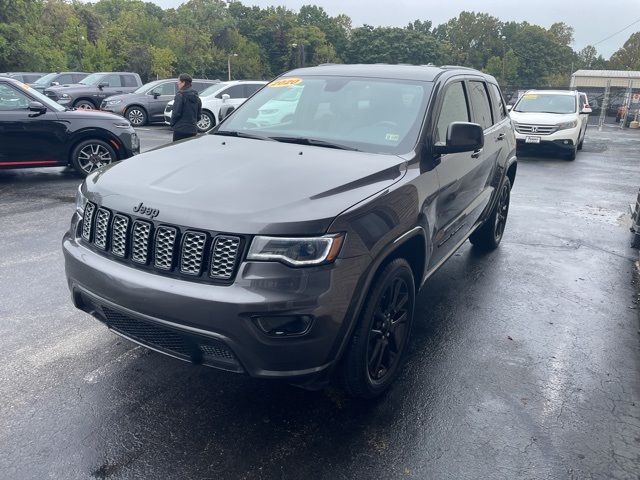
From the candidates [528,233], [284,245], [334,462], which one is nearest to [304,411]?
[334,462]

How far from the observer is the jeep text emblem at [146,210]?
2822 millimetres

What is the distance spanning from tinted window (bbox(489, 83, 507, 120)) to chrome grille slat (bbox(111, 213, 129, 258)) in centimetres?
417

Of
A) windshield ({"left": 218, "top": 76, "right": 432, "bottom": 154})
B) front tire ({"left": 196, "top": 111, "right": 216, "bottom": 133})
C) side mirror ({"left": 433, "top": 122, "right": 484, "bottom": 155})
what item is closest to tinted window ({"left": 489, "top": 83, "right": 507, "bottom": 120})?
windshield ({"left": 218, "top": 76, "right": 432, "bottom": 154})

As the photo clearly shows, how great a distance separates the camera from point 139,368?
3582 mm

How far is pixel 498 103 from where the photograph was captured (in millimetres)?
5945

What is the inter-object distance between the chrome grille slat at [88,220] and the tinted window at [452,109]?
2.24 meters

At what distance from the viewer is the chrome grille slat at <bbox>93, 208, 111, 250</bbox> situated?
3066mm

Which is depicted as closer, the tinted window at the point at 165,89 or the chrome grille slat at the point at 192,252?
the chrome grille slat at the point at 192,252

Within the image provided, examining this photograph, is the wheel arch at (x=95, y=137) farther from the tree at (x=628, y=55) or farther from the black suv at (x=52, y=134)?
the tree at (x=628, y=55)

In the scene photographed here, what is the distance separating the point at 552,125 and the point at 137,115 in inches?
501

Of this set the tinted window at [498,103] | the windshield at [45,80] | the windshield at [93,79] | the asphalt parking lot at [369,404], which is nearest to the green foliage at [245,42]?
the windshield at [45,80]

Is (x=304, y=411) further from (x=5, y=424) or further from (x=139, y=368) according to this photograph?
(x=5, y=424)

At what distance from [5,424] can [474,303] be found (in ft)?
11.7

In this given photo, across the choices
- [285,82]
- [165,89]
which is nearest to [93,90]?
[165,89]
